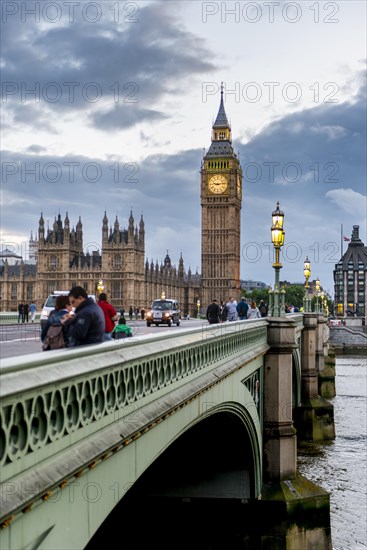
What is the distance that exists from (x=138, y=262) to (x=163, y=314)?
8854cm

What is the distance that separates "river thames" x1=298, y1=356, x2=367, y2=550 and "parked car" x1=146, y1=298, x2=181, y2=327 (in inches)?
420

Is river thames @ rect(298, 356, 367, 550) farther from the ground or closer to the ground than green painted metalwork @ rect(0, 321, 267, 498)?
closer to the ground

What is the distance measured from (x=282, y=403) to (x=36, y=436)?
49.6ft

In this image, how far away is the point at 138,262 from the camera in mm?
132875

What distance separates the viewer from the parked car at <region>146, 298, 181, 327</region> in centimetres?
4408

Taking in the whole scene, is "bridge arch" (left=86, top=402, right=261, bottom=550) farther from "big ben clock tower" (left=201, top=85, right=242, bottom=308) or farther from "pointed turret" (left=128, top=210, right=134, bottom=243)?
"big ben clock tower" (left=201, top=85, right=242, bottom=308)

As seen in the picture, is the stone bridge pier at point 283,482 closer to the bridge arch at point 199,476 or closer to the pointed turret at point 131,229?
the bridge arch at point 199,476

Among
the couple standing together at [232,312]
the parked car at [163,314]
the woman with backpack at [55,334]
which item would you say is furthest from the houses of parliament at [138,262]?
the woman with backpack at [55,334]

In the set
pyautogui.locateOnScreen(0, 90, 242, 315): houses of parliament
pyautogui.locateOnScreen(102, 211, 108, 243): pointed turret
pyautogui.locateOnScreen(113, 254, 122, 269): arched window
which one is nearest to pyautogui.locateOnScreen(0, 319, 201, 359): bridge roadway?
pyautogui.locateOnScreen(0, 90, 242, 315): houses of parliament

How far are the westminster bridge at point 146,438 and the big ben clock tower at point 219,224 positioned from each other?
468 feet

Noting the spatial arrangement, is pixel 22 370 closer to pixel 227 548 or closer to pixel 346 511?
pixel 227 548

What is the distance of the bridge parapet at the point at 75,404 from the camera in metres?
4.40

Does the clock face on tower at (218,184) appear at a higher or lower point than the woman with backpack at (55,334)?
higher

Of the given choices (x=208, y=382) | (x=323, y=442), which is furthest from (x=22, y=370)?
(x=323, y=442)
